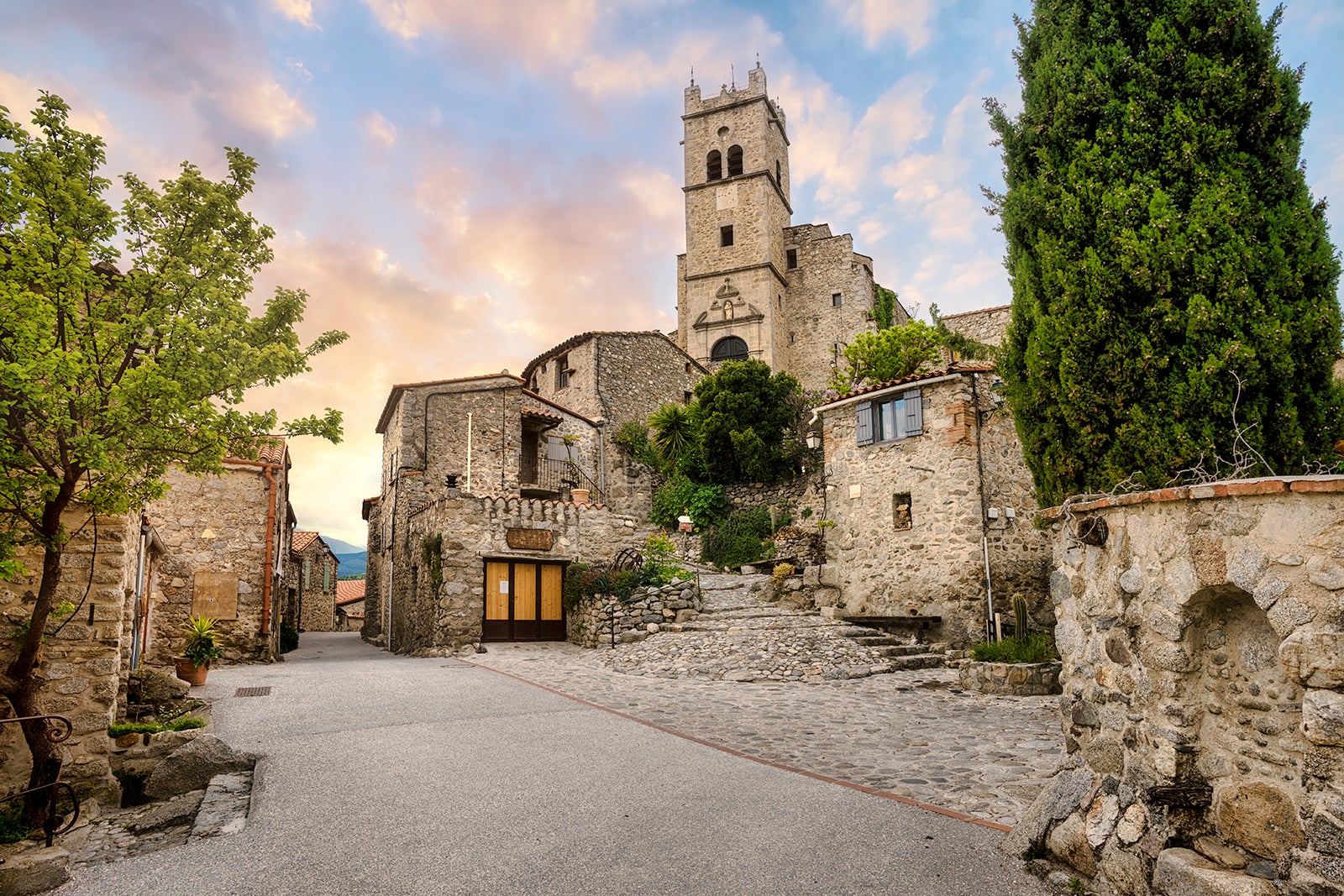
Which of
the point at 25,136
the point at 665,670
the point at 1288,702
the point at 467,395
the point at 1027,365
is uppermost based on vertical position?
the point at 467,395

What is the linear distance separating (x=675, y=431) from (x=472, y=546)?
12324 millimetres

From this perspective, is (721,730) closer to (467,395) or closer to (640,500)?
(467,395)

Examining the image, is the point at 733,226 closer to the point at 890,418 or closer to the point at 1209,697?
the point at 890,418

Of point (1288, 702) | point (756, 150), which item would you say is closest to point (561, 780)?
point (1288, 702)

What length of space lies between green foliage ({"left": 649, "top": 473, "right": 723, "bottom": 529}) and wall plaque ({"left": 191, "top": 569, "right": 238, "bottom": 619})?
14.7 metres

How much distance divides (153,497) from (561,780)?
4551 millimetres

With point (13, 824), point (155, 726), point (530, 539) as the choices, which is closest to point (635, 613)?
point (530, 539)

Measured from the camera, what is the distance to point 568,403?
31328mm

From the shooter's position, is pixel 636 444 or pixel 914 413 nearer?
pixel 914 413

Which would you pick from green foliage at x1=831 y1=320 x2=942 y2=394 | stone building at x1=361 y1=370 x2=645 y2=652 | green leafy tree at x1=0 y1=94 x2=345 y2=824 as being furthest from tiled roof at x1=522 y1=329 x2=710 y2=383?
green leafy tree at x1=0 y1=94 x2=345 y2=824

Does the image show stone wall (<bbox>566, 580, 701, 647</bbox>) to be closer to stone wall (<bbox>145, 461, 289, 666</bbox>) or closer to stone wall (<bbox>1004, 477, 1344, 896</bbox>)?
stone wall (<bbox>145, 461, 289, 666</bbox>)

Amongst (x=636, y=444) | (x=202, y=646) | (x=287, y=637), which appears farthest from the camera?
(x=636, y=444)

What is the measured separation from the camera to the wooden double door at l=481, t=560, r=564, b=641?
17.3 meters

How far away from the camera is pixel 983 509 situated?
14.7m
